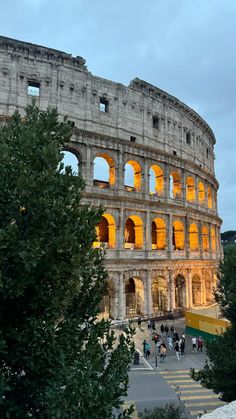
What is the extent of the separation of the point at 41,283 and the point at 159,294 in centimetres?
2644

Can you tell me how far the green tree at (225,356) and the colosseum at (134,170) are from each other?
12.6 meters

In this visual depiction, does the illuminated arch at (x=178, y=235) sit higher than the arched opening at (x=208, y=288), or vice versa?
the illuminated arch at (x=178, y=235)

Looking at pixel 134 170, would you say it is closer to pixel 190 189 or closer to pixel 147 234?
pixel 147 234

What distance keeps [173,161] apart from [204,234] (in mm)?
9644

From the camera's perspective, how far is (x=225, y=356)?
12.6 metres

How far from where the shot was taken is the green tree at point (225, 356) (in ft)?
39.8

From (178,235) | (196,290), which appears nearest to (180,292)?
(196,290)

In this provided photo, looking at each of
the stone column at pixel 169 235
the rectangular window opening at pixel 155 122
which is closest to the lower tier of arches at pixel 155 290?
the stone column at pixel 169 235

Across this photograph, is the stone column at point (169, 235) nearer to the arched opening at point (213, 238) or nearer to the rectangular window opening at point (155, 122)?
the rectangular window opening at point (155, 122)

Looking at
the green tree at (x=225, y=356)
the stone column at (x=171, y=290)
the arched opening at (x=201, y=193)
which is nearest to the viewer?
the green tree at (x=225, y=356)

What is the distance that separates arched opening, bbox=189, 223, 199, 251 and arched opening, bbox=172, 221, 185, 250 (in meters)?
2.02

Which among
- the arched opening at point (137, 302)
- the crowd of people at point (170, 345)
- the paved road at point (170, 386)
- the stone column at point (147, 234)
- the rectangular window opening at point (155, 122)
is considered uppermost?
the rectangular window opening at point (155, 122)

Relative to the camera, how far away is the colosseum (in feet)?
85.1

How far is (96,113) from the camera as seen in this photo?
27.9 metres
